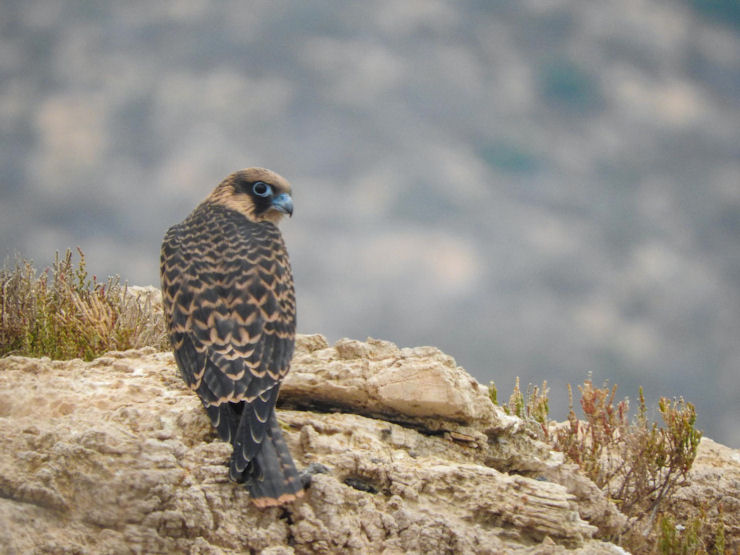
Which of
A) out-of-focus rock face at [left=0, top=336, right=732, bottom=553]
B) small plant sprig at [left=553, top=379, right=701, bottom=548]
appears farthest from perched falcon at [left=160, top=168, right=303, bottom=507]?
small plant sprig at [left=553, top=379, right=701, bottom=548]

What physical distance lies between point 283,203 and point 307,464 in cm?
222

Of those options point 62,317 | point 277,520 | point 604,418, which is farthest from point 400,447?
point 62,317

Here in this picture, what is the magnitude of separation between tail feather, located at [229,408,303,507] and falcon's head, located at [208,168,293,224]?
87.5 inches

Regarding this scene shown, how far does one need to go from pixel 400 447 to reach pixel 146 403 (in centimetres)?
194

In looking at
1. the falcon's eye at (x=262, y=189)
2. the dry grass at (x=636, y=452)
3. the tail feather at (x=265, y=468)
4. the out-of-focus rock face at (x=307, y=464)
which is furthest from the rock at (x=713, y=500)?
the falcon's eye at (x=262, y=189)

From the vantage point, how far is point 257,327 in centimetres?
466

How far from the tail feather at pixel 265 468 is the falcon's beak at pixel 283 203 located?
2.13 meters

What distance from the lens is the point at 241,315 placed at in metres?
4.70

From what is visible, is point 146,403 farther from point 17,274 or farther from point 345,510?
point 17,274

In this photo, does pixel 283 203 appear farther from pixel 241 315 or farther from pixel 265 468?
pixel 265 468

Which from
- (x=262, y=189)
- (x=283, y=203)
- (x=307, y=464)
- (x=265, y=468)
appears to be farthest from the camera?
(x=262, y=189)

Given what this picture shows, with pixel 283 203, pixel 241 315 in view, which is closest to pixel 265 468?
pixel 241 315

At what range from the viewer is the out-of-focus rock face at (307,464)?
3.94m

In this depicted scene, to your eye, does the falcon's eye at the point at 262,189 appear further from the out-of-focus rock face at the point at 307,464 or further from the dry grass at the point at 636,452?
the dry grass at the point at 636,452
